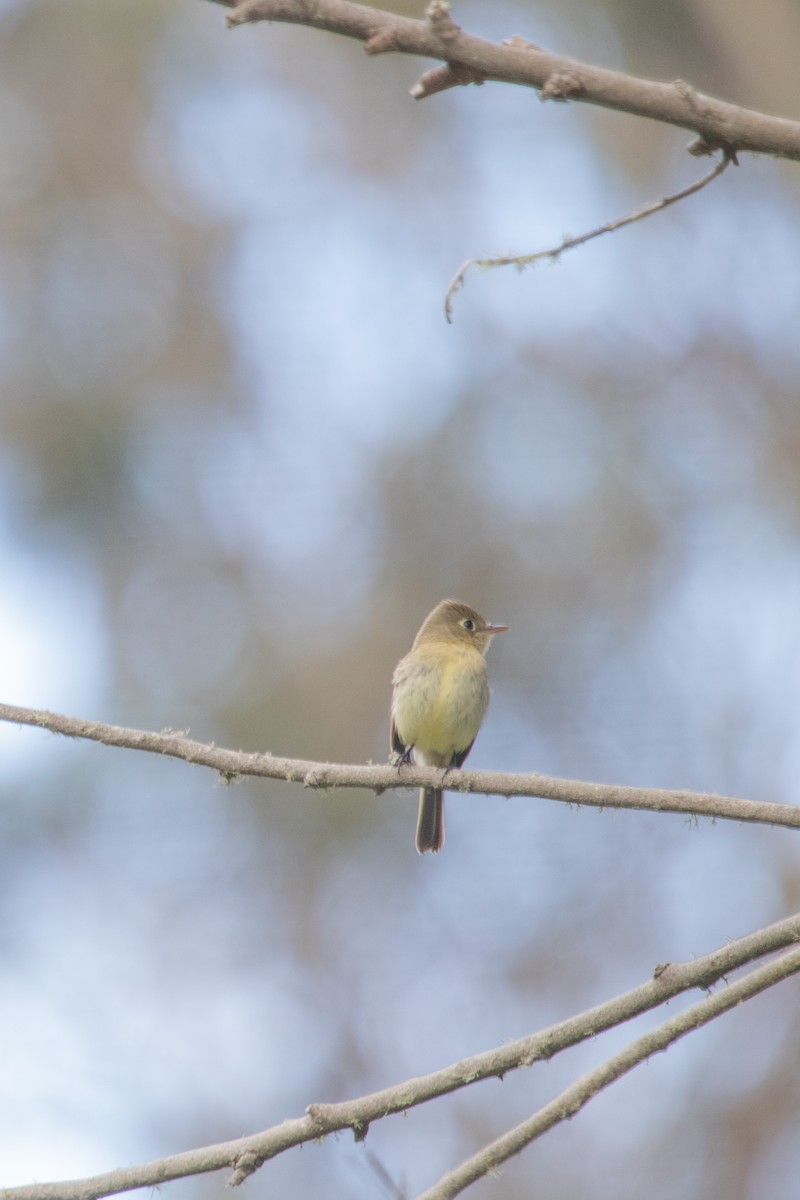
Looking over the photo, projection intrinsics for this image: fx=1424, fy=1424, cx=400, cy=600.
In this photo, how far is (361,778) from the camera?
2.78 m

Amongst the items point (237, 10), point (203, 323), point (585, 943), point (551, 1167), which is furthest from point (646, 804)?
point (203, 323)

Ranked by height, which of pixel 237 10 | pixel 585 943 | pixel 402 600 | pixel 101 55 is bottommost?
pixel 585 943

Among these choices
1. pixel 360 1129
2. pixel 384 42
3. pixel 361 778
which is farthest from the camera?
pixel 361 778

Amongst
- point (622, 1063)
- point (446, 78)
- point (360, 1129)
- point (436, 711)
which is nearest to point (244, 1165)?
point (360, 1129)

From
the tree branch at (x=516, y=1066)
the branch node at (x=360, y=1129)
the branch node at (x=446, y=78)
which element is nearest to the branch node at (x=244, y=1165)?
the tree branch at (x=516, y=1066)

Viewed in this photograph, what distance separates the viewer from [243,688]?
15422 mm

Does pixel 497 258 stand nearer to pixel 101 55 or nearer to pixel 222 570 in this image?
pixel 222 570

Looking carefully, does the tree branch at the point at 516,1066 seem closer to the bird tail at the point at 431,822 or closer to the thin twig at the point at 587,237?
the thin twig at the point at 587,237

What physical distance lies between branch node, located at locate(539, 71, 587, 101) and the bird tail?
3315mm

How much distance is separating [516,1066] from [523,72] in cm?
158

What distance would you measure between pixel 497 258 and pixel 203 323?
1540cm

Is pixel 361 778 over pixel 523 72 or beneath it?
beneath

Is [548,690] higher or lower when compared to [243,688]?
higher

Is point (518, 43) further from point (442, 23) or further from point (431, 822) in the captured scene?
point (431, 822)
